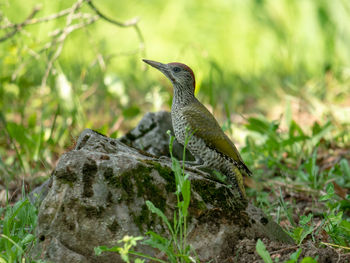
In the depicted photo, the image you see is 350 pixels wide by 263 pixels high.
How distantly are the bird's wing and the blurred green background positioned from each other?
3.95 ft

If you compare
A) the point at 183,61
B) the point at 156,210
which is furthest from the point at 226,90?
the point at 156,210

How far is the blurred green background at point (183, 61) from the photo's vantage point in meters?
→ 5.23

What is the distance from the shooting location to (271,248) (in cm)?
254

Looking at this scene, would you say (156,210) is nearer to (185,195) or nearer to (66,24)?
(185,195)

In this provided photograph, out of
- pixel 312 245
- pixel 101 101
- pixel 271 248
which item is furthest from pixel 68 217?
pixel 101 101

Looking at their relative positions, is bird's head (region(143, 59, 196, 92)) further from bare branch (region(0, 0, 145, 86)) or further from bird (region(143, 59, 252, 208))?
bare branch (region(0, 0, 145, 86))

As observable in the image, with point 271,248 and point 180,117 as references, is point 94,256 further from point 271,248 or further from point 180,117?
point 180,117

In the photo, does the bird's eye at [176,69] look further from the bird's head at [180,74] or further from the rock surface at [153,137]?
the rock surface at [153,137]

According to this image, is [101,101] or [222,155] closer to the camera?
[222,155]

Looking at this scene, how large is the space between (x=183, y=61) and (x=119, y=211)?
519cm

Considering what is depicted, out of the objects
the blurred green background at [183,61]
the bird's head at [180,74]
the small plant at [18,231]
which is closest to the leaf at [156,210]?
the small plant at [18,231]

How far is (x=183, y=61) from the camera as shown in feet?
24.5

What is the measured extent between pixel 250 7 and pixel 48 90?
130 inches

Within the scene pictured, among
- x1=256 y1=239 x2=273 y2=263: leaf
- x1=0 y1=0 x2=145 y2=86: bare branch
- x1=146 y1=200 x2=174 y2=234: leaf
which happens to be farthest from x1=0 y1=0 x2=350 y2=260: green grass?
x1=146 y1=200 x2=174 y2=234: leaf
